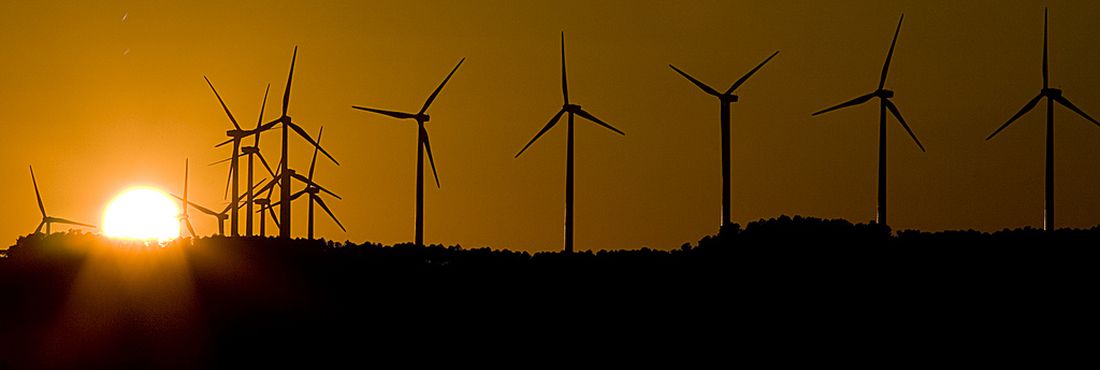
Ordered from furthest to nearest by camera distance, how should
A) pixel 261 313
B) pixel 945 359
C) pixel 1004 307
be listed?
1. pixel 261 313
2. pixel 1004 307
3. pixel 945 359

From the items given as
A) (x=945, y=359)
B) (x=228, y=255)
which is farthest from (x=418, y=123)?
(x=945, y=359)

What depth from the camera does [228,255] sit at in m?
146

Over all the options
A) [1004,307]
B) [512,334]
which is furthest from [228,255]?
[1004,307]

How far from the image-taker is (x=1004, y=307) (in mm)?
124500

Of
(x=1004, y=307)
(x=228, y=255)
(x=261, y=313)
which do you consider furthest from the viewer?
(x=228, y=255)

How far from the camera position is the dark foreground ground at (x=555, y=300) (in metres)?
119

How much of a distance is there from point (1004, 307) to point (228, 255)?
52.9 metres

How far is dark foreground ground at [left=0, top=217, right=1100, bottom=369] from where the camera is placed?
119 m

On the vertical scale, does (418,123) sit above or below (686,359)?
above

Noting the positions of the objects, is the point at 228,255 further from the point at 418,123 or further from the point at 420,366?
the point at 420,366

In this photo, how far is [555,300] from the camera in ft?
447

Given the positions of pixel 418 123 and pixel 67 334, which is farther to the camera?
pixel 418 123

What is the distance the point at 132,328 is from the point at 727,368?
129 ft

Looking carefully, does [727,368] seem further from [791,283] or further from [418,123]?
[418,123]
